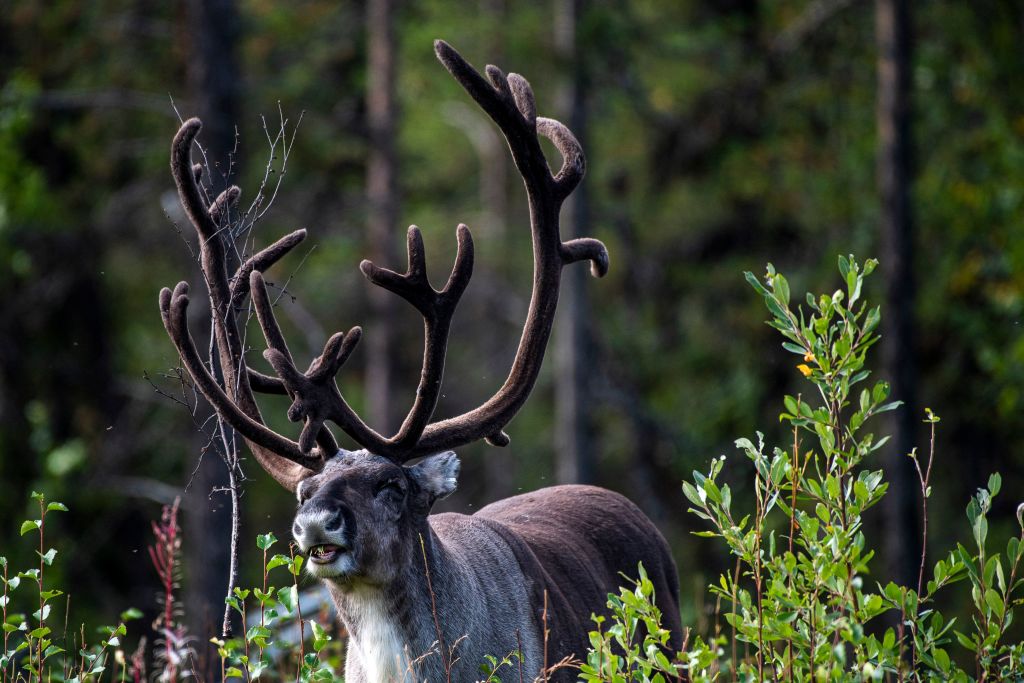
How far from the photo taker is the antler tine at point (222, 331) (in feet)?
19.8

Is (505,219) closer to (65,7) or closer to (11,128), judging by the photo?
(65,7)

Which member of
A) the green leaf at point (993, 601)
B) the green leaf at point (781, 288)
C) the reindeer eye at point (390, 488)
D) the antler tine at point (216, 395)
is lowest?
the green leaf at point (993, 601)

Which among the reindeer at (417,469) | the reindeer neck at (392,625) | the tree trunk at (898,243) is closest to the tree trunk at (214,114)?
the tree trunk at (898,243)

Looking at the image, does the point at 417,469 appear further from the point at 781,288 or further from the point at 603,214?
the point at 603,214

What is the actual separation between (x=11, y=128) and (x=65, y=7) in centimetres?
412

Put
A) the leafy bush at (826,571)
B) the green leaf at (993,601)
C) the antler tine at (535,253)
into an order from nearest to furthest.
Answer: the leafy bush at (826,571), the green leaf at (993,601), the antler tine at (535,253)

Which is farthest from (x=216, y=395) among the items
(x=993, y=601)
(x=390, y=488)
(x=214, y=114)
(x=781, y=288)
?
(x=214, y=114)

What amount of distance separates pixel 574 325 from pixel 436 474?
13.6m

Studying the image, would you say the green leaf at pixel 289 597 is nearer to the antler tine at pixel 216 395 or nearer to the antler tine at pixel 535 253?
the antler tine at pixel 216 395

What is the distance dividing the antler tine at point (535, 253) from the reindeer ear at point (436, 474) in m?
0.09

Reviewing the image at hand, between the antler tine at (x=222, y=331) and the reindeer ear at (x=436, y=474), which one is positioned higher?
the antler tine at (x=222, y=331)

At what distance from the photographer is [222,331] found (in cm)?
643

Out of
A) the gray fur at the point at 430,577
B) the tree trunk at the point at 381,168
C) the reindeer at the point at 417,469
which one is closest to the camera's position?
the gray fur at the point at 430,577

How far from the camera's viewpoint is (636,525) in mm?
7555
